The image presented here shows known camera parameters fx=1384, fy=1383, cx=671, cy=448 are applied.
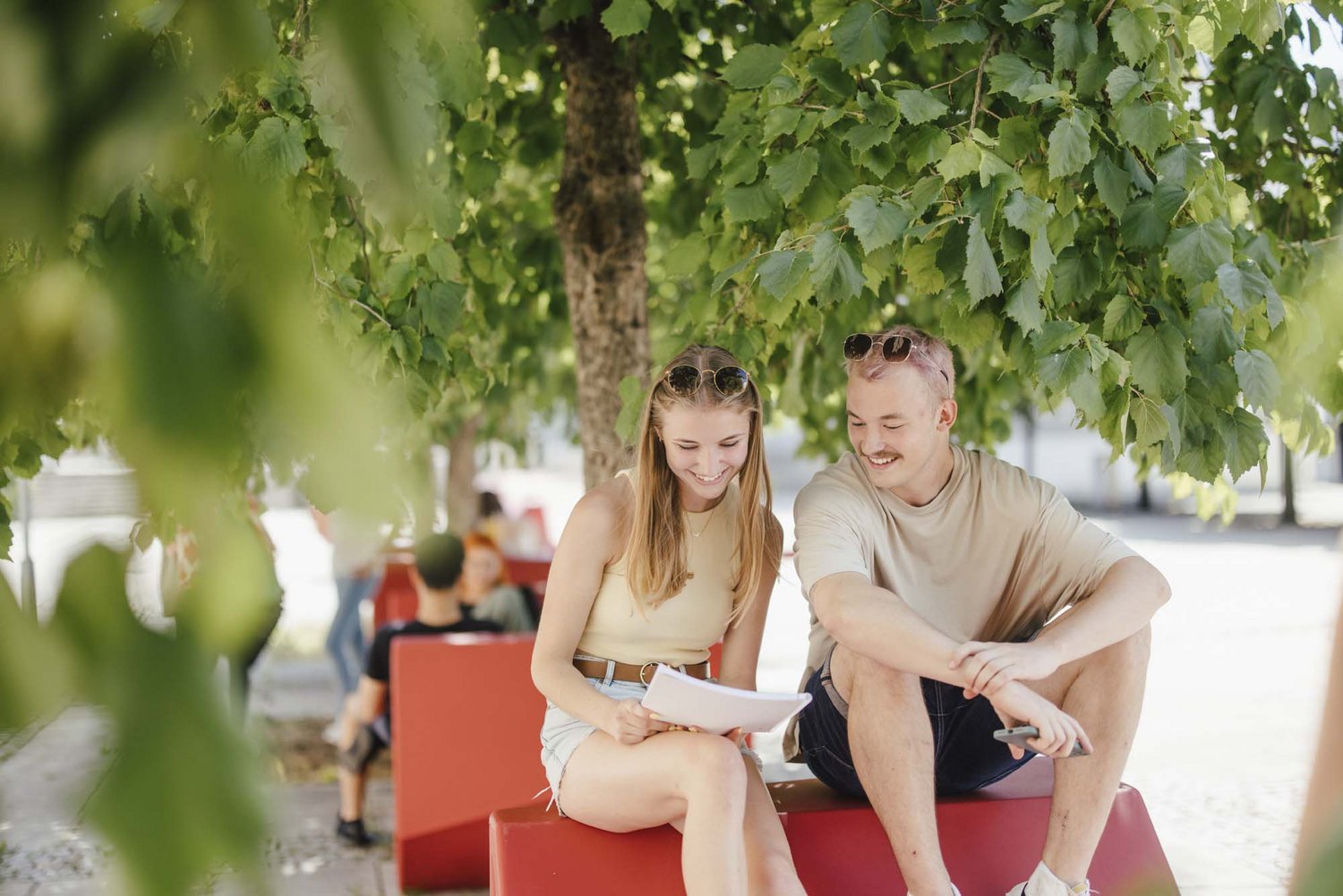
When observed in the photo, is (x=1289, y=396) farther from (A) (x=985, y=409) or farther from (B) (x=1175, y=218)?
(A) (x=985, y=409)

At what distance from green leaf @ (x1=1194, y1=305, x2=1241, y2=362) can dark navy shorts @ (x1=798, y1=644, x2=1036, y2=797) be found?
0.93 m

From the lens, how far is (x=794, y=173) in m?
3.14

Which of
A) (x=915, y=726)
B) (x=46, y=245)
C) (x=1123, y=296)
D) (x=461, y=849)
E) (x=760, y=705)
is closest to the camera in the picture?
(x=46, y=245)

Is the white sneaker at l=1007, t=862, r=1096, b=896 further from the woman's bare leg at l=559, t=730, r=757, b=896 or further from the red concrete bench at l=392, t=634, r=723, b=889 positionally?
the red concrete bench at l=392, t=634, r=723, b=889

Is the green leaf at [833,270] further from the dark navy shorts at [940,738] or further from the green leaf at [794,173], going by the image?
the dark navy shorts at [940,738]

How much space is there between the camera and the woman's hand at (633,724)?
9.35 feet

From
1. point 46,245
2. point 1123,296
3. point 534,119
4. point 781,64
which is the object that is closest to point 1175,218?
point 1123,296

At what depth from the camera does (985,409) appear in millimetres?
6051

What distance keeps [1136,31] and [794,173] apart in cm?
79

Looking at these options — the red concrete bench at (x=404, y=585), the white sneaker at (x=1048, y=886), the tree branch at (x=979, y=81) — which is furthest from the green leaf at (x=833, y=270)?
the red concrete bench at (x=404, y=585)

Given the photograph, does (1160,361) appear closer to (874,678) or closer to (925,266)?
(925,266)

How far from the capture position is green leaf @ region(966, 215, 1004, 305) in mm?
2795

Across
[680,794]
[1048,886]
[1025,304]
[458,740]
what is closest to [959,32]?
[1025,304]

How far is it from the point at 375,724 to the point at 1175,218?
3.60m
